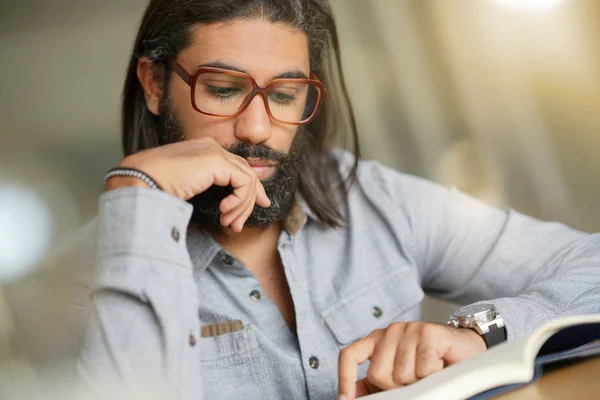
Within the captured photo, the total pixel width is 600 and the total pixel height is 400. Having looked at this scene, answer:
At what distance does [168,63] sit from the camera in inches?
25.0

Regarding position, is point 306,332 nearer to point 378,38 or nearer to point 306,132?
point 306,132

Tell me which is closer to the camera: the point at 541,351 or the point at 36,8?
the point at 541,351

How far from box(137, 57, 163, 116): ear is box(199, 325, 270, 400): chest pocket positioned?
22cm

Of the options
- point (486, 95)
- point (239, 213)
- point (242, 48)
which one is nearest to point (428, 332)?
point (239, 213)

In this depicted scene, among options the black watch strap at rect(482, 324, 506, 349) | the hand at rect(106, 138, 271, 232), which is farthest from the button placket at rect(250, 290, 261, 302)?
the black watch strap at rect(482, 324, 506, 349)

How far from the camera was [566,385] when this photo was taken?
44 centimetres

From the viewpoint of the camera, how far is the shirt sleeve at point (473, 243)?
77 centimetres

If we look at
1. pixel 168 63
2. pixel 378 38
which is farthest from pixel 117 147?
pixel 378 38

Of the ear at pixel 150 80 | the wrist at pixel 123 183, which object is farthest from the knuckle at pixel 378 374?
the ear at pixel 150 80

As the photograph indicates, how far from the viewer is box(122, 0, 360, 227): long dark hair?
2.06ft

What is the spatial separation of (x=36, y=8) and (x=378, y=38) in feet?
1.28

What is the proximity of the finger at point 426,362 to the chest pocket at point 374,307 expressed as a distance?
0.65ft

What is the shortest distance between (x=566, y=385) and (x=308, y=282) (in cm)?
31

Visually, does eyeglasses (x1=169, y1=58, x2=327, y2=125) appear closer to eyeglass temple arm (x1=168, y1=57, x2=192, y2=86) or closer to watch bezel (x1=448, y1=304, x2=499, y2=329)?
eyeglass temple arm (x1=168, y1=57, x2=192, y2=86)
